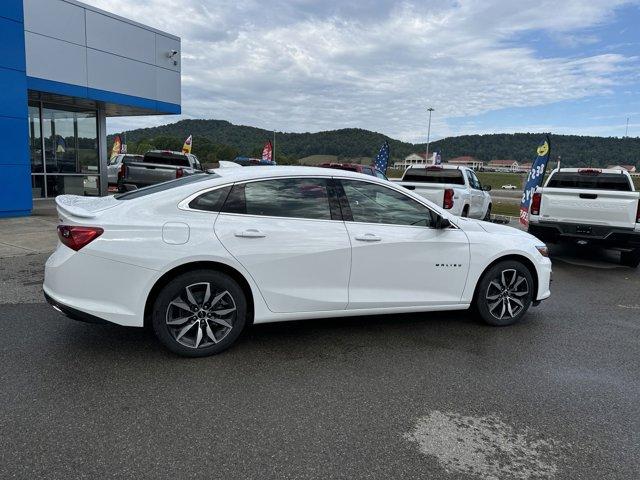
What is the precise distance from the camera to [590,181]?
969 cm

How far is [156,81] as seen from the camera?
16.2 meters

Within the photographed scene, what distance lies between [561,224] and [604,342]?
15.3ft

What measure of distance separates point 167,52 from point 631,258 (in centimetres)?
1473

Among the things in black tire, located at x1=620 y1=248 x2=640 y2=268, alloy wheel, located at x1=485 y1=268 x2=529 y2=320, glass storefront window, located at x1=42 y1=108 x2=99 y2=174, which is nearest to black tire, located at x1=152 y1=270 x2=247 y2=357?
alloy wheel, located at x1=485 y1=268 x2=529 y2=320

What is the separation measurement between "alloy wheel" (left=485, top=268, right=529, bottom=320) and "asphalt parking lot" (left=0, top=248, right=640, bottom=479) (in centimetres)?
25

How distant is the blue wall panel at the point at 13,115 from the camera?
11375 mm

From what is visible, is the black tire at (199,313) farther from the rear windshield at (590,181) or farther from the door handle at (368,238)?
the rear windshield at (590,181)

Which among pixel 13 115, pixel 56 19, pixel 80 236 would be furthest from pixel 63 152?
pixel 80 236

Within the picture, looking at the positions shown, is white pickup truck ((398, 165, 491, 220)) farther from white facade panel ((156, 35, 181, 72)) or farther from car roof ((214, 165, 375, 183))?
white facade panel ((156, 35, 181, 72))

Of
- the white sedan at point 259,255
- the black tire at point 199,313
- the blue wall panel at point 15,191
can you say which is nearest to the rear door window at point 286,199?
the white sedan at point 259,255

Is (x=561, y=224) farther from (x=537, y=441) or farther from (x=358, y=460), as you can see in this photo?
(x=358, y=460)

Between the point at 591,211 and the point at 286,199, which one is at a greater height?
the point at 286,199

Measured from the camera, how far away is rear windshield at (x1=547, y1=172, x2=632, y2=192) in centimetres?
943

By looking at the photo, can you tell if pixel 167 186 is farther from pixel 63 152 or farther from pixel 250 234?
pixel 63 152
